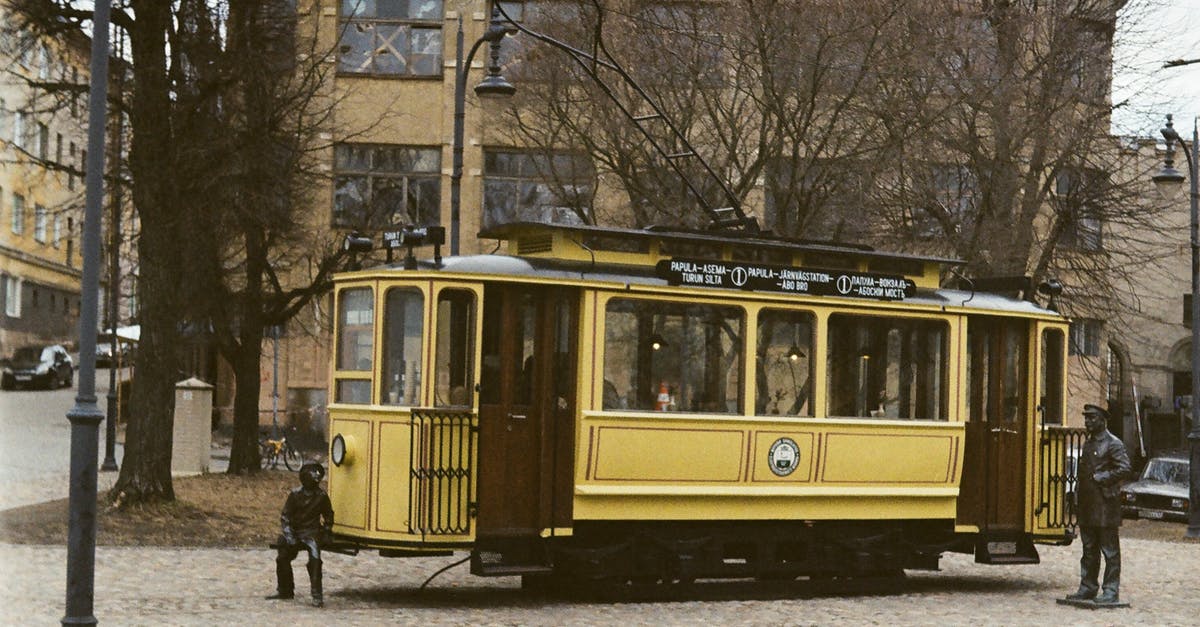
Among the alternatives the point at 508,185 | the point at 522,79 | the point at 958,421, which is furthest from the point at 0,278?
the point at 508,185

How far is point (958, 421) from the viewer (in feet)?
58.1

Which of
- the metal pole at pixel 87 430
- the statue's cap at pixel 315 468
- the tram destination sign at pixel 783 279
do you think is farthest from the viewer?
the tram destination sign at pixel 783 279

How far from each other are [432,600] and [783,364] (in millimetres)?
3914

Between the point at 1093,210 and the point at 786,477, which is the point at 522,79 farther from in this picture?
the point at 786,477

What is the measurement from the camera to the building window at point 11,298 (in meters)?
9.03

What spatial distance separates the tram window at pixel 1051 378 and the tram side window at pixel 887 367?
136cm

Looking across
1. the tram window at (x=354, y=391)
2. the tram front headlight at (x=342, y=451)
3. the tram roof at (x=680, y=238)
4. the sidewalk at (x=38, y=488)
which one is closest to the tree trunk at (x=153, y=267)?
the sidewalk at (x=38, y=488)

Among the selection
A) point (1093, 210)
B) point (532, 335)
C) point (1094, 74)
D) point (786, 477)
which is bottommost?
point (786, 477)

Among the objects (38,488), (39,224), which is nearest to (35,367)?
(39,224)

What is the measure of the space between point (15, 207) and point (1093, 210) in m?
20.5

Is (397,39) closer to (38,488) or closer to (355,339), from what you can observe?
(38,488)

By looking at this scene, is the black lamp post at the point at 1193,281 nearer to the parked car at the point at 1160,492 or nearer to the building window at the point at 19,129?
the parked car at the point at 1160,492

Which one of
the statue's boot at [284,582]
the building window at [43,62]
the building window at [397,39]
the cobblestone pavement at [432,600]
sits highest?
the building window at [397,39]

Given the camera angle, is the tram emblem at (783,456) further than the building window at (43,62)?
No
